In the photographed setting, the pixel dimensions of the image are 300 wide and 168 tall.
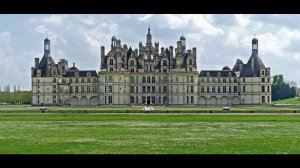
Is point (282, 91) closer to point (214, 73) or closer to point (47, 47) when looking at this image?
point (214, 73)

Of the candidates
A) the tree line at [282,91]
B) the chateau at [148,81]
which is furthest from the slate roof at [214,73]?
the tree line at [282,91]

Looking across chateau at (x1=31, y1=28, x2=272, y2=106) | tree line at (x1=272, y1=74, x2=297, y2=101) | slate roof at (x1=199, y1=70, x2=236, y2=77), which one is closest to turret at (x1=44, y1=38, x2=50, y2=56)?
chateau at (x1=31, y1=28, x2=272, y2=106)

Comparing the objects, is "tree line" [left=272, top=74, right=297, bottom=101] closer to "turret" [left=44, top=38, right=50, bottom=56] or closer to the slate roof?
the slate roof

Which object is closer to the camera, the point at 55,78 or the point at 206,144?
the point at 206,144

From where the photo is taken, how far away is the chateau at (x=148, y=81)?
311 ft

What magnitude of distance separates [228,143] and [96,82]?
81.8 m

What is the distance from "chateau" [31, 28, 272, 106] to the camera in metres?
94.7

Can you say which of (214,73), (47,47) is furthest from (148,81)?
(47,47)

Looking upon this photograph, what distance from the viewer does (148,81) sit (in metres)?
95.6

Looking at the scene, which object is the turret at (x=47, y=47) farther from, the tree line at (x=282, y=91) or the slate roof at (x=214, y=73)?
the tree line at (x=282, y=91)
